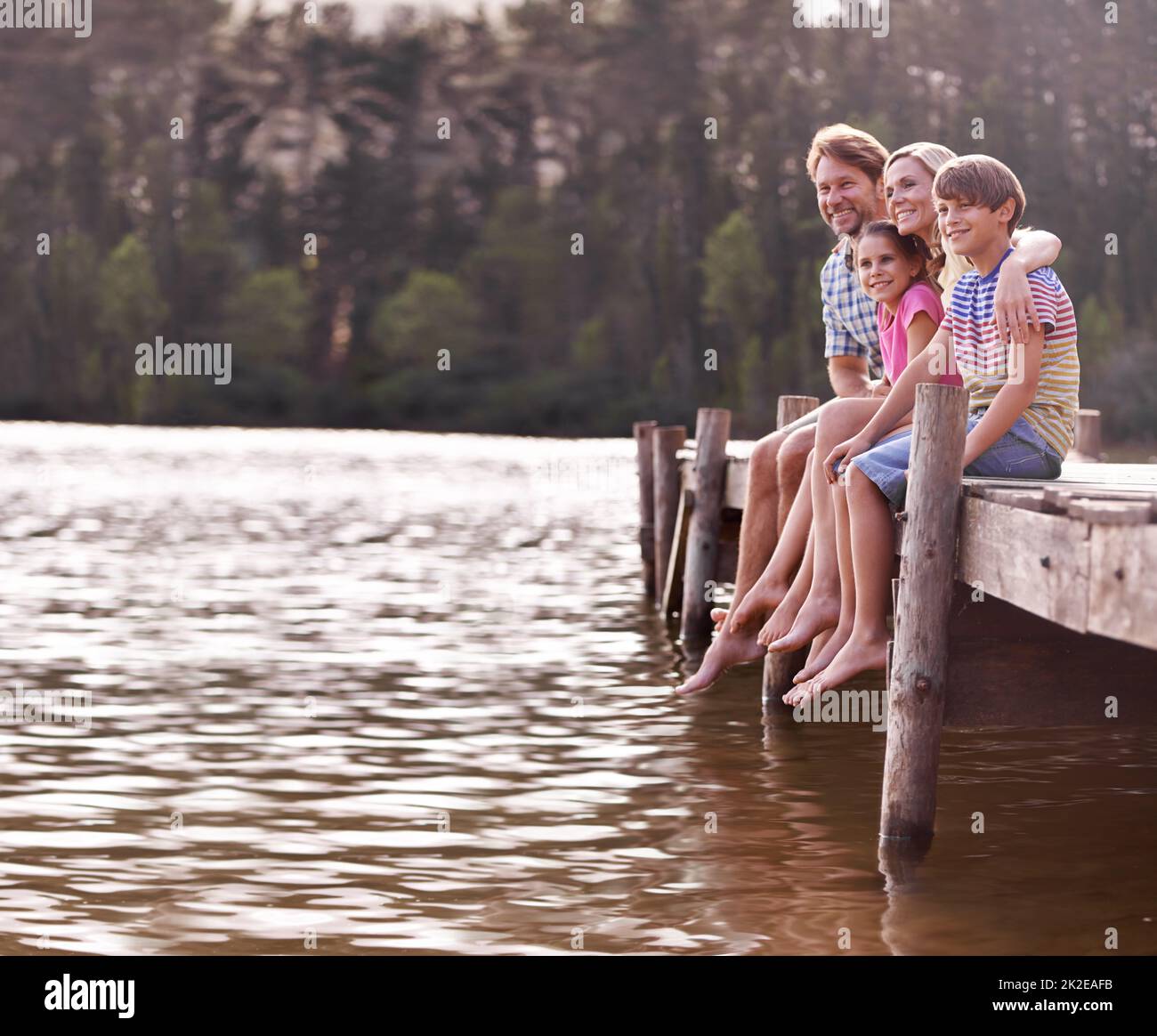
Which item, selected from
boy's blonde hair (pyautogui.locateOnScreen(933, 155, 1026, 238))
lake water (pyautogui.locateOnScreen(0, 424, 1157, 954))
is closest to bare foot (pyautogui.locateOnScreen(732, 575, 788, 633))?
lake water (pyautogui.locateOnScreen(0, 424, 1157, 954))

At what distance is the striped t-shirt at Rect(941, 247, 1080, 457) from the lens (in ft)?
23.5

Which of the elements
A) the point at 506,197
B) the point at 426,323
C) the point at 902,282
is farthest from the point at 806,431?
the point at 506,197

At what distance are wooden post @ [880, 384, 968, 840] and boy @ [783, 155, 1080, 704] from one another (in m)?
0.26

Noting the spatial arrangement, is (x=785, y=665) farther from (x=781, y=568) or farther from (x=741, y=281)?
(x=741, y=281)

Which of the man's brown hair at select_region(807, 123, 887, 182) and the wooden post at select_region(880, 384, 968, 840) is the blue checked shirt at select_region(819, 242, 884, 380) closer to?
the man's brown hair at select_region(807, 123, 887, 182)

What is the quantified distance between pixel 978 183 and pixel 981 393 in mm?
753

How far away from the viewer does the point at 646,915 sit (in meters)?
6.85

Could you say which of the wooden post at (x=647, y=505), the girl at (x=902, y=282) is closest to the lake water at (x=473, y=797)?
the wooden post at (x=647, y=505)

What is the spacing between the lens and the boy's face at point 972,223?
7230mm

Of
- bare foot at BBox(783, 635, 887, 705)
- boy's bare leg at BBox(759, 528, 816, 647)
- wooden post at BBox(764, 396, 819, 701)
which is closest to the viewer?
bare foot at BBox(783, 635, 887, 705)

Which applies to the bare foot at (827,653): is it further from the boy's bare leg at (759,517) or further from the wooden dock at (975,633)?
the boy's bare leg at (759,517)

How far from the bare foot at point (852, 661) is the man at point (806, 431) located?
1.07 metres

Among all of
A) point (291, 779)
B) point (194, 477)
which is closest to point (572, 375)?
point (194, 477)

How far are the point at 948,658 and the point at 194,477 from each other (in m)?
29.2
